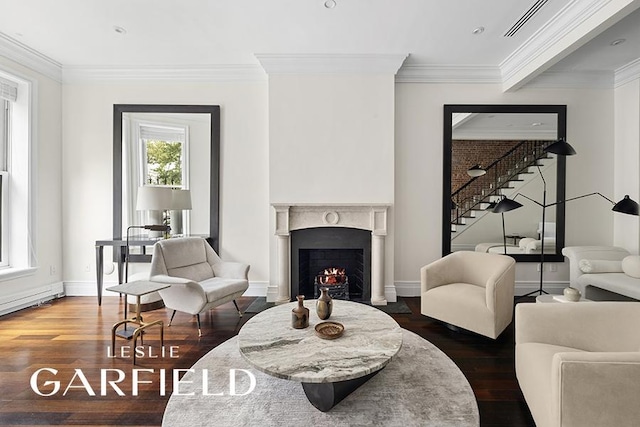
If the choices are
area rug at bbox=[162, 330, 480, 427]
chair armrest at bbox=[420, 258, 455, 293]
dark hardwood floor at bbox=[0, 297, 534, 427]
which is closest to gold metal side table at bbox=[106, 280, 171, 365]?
dark hardwood floor at bbox=[0, 297, 534, 427]

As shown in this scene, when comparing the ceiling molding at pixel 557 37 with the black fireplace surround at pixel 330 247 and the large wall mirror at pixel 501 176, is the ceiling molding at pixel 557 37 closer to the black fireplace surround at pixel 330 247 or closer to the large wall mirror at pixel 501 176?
the large wall mirror at pixel 501 176

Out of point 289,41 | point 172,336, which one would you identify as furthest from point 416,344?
point 289,41

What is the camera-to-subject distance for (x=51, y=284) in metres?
3.92

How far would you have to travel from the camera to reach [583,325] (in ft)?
5.91

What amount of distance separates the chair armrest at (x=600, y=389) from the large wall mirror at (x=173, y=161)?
12.1 ft

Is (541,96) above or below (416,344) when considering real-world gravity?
above

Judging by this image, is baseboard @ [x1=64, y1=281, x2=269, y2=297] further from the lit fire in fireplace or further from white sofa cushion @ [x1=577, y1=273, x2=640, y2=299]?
white sofa cushion @ [x1=577, y1=273, x2=640, y2=299]

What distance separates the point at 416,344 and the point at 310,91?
303 centimetres

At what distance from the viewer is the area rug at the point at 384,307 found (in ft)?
11.5

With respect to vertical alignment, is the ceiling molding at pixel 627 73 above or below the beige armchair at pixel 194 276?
above

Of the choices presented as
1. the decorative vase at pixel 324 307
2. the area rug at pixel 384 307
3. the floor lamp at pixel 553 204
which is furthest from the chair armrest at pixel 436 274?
the decorative vase at pixel 324 307

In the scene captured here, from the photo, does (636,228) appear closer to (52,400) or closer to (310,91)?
(310,91)

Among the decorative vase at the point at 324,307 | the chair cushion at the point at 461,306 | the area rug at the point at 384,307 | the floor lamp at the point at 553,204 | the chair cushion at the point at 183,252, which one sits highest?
the floor lamp at the point at 553,204

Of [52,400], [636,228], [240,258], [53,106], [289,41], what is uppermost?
[289,41]
